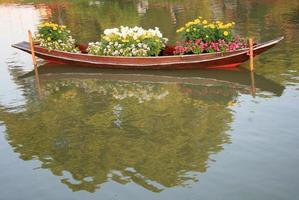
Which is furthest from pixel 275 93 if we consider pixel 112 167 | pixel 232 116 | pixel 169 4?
pixel 169 4

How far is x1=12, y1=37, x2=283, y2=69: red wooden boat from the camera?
17.7 m

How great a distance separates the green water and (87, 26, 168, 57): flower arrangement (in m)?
0.84

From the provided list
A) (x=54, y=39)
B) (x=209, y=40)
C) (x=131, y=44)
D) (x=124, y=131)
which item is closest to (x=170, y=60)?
(x=209, y=40)

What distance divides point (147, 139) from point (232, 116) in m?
2.77

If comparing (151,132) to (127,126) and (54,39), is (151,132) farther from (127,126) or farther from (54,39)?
(54,39)

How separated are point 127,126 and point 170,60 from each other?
228 inches

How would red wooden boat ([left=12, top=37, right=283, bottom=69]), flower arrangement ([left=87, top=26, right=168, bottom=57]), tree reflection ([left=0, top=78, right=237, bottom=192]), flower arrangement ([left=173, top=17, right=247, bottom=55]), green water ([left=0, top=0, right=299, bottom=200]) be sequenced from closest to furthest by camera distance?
green water ([left=0, top=0, right=299, bottom=200]) → tree reflection ([left=0, top=78, right=237, bottom=192]) → red wooden boat ([left=12, top=37, right=283, bottom=69]) → flower arrangement ([left=173, top=17, right=247, bottom=55]) → flower arrangement ([left=87, top=26, right=168, bottom=57])

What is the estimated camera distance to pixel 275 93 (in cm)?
1541

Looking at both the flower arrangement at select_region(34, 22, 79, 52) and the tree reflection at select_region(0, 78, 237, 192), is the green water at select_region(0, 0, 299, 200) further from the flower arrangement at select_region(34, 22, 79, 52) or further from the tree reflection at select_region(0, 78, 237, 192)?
the flower arrangement at select_region(34, 22, 79, 52)

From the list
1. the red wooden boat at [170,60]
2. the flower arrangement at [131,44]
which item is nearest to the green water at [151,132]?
the red wooden boat at [170,60]

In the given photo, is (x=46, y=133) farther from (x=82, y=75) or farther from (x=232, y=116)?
(x=82, y=75)

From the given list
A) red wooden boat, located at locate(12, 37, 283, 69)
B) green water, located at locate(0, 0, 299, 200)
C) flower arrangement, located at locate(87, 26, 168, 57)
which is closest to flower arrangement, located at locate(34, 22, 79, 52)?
red wooden boat, located at locate(12, 37, 283, 69)

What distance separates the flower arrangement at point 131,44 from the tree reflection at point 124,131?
5.58 feet

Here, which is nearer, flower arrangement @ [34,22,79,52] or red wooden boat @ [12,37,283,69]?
red wooden boat @ [12,37,283,69]
